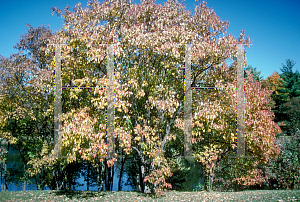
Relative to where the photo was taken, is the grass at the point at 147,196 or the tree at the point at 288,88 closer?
the grass at the point at 147,196

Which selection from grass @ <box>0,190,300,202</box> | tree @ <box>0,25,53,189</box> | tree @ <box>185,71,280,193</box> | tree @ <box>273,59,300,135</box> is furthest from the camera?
tree @ <box>273,59,300,135</box>

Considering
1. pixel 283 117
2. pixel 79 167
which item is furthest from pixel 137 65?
pixel 283 117

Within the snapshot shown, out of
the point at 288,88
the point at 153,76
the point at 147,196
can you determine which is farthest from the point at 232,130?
the point at 288,88

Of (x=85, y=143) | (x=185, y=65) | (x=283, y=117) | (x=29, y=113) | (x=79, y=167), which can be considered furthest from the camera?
(x=283, y=117)

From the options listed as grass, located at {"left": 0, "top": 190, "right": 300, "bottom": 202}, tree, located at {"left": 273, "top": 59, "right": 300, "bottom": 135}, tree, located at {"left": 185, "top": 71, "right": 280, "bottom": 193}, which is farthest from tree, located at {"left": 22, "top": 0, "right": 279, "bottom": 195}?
tree, located at {"left": 273, "top": 59, "right": 300, "bottom": 135}

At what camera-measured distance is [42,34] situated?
37.5 feet

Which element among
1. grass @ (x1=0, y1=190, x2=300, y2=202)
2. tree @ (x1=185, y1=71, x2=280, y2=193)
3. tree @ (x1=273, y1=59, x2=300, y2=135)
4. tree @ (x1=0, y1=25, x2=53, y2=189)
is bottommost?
grass @ (x1=0, y1=190, x2=300, y2=202)

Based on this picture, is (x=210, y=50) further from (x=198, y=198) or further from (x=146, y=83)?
(x=198, y=198)

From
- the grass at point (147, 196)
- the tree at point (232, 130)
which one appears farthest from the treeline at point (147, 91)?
the grass at point (147, 196)

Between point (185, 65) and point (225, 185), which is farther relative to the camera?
point (225, 185)

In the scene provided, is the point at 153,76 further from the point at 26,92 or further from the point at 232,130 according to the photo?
the point at 26,92

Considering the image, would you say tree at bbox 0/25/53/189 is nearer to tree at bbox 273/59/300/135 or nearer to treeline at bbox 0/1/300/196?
treeline at bbox 0/1/300/196

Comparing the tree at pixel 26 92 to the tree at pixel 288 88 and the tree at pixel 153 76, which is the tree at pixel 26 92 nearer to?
the tree at pixel 153 76

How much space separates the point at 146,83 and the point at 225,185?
751 centimetres
